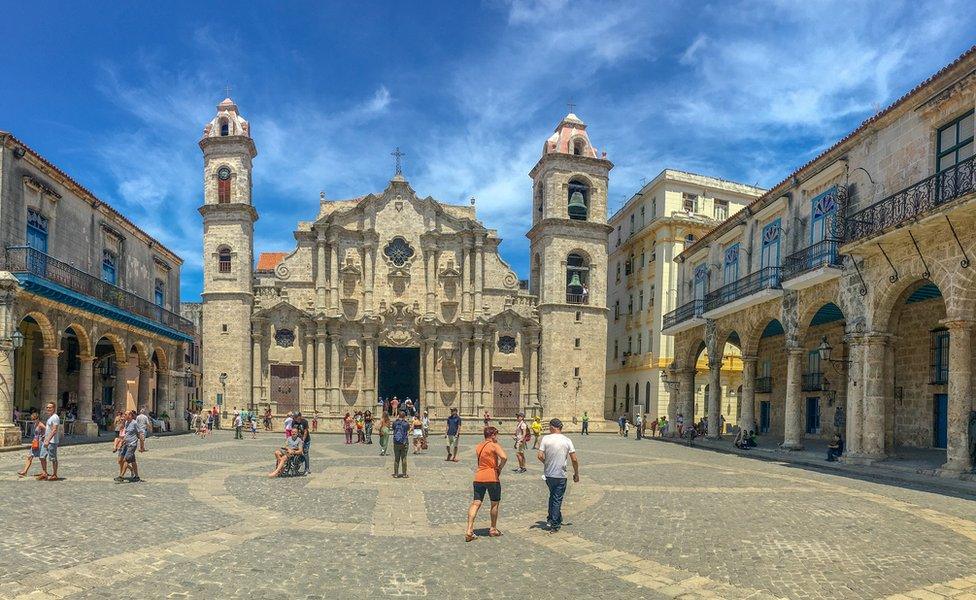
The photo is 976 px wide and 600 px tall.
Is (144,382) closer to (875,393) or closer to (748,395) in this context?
(748,395)

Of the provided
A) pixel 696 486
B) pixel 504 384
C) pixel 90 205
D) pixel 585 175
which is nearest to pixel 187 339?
pixel 90 205

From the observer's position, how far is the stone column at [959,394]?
1461cm

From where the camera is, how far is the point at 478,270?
1612 inches

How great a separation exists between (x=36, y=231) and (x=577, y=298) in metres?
28.7

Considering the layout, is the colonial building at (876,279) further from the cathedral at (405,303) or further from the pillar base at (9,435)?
the pillar base at (9,435)

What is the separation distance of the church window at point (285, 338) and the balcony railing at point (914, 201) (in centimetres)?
3083

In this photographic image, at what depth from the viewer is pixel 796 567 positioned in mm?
7516

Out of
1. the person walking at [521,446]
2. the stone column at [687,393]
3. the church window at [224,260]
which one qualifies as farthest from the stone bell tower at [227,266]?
the stone column at [687,393]

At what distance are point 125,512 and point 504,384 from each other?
103 ft

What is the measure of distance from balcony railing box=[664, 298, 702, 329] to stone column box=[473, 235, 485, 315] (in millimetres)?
12383

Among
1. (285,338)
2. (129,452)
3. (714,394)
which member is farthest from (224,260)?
(714,394)

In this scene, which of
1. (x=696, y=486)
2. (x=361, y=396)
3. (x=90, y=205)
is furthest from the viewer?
(x=361, y=396)

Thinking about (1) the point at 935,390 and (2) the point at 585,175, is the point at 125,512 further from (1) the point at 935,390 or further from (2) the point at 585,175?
(2) the point at 585,175

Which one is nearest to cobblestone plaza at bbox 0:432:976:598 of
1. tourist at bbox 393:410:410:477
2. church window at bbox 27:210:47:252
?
tourist at bbox 393:410:410:477
